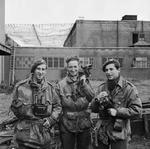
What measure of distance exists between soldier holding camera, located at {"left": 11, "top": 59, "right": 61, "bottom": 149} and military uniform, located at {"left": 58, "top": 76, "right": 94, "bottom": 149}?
0.27 m

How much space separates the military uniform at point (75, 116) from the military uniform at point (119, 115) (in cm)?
37

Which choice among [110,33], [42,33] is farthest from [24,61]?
[42,33]


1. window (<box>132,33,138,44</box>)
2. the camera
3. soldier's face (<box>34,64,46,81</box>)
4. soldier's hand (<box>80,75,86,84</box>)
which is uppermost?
window (<box>132,33,138,44</box>)

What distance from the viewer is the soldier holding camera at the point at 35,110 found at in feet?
12.2

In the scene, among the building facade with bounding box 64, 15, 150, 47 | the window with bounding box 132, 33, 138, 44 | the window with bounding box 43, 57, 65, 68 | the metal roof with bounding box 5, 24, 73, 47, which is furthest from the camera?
the metal roof with bounding box 5, 24, 73, 47

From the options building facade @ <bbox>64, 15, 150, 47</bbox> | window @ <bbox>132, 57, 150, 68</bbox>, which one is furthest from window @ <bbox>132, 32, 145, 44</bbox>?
window @ <bbox>132, 57, 150, 68</bbox>

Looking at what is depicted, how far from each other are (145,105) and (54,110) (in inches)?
199

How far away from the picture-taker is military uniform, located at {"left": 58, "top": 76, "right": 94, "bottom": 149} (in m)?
4.13

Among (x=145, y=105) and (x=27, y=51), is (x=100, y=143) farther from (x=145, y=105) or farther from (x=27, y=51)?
(x=27, y=51)

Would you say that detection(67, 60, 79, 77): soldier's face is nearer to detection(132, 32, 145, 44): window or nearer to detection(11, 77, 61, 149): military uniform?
detection(11, 77, 61, 149): military uniform

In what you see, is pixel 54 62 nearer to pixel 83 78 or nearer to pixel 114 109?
pixel 83 78

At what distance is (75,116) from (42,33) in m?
50.1

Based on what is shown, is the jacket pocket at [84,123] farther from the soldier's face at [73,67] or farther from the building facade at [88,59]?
the building facade at [88,59]

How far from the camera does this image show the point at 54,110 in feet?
12.8
